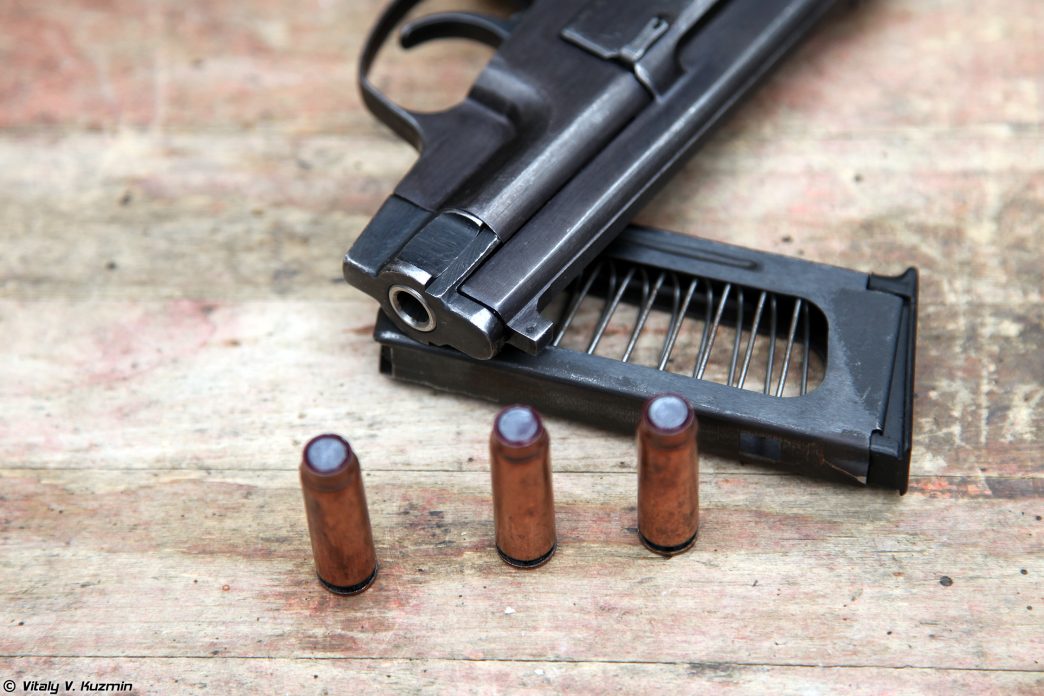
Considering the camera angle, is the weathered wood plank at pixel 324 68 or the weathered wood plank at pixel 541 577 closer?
the weathered wood plank at pixel 541 577

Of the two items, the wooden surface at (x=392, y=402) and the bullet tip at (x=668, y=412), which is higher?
the bullet tip at (x=668, y=412)

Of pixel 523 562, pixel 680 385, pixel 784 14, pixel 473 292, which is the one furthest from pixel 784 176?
pixel 523 562

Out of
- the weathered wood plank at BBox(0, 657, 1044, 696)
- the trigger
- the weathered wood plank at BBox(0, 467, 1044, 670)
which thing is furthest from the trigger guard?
the weathered wood plank at BBox(0, 657, 1044, 696)

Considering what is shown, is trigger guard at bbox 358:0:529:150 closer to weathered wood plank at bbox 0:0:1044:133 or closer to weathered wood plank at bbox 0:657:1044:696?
weathered wood plank at bbox 0:0:1044:133

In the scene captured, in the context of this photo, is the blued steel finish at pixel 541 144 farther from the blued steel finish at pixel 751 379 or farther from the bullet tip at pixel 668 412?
the bullet tip at pixel 668 412

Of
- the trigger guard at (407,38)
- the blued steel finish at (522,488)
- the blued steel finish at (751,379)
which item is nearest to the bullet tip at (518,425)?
the blued steel finish at (522,488)

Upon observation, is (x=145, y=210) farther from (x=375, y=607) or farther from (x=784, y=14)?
(x=784, y=14)

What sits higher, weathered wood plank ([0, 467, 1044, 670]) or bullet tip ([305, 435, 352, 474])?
bullet tip ([305, 435, 352, 474])
